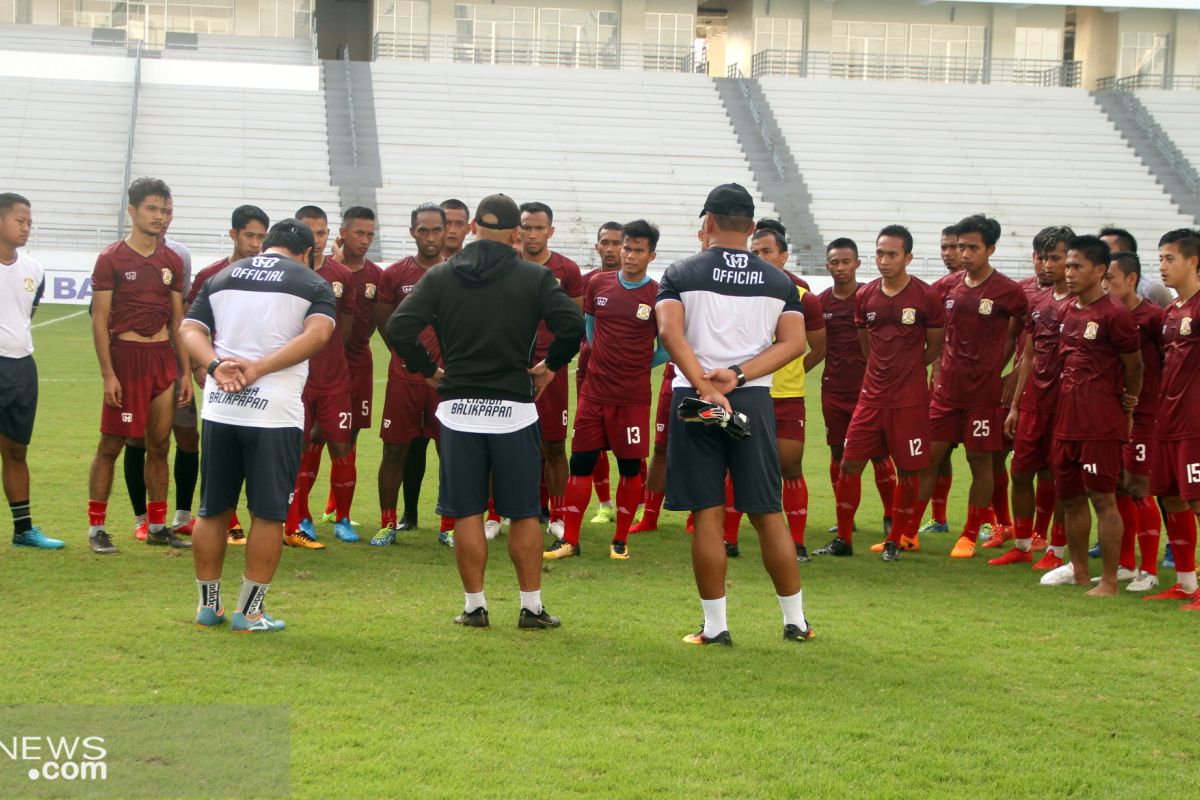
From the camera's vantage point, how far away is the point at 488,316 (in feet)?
22.9

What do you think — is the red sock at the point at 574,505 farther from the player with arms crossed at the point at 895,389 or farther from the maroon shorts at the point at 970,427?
the maroon shorts at the point at 970,427

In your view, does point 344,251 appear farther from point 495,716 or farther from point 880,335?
point 495,716

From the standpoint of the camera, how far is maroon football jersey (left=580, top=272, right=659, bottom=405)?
961 cm

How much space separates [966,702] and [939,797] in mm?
1226

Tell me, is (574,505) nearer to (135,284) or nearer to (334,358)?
(334,358)

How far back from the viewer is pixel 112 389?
8852 mm

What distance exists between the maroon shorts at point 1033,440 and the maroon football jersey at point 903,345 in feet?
2.25

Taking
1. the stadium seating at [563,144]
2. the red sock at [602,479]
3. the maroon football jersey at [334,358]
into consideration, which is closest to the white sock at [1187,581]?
the red sock at [602,479]

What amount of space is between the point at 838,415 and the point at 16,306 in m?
5.86

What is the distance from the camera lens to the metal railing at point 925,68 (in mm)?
47688

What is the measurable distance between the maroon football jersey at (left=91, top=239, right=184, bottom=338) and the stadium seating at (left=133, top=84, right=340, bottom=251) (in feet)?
78.2

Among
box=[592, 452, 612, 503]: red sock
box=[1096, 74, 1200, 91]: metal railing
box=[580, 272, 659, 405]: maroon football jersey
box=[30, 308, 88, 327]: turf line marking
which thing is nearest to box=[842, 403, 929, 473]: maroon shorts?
box=[580, 272, 659, 405]: maroon football jersey

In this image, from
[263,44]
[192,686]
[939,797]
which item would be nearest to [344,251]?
[192,686]

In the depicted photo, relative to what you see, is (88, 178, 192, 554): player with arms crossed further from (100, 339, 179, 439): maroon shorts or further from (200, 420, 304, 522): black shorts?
(200, 420, 304, 522): black shorts
